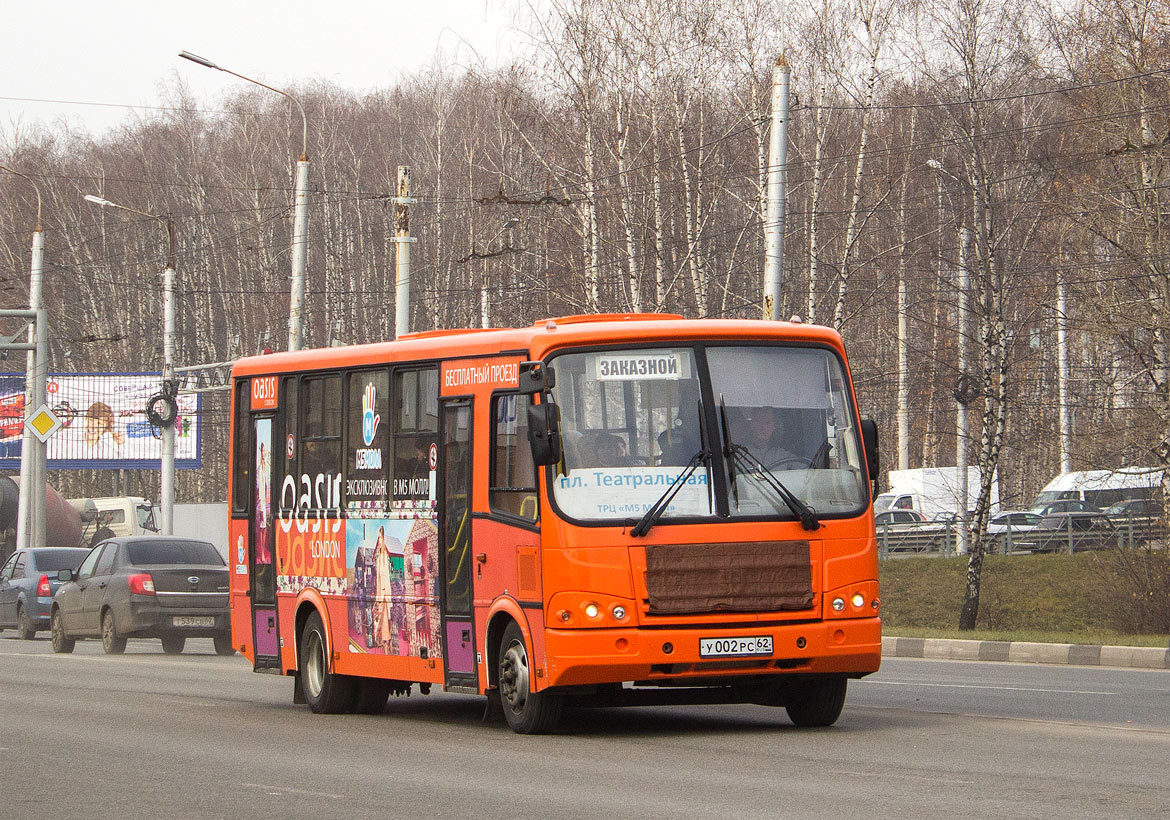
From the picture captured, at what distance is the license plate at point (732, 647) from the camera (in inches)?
448

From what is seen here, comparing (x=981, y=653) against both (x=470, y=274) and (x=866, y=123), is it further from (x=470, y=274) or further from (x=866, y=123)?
(x=470, y=274)

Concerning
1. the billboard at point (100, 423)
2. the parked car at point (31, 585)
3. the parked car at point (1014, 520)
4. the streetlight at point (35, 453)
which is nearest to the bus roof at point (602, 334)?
the parked car at point (31, 585)

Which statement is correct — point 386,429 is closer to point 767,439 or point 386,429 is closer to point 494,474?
point 494,474

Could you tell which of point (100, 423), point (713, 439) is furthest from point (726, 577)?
point (100, 423)

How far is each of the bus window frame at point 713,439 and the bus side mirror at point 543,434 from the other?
0.24 metres

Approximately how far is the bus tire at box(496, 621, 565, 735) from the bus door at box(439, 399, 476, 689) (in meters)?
0.37

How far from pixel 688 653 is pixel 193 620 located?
556 inches

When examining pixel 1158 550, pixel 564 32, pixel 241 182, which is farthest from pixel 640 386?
pixel 241 182

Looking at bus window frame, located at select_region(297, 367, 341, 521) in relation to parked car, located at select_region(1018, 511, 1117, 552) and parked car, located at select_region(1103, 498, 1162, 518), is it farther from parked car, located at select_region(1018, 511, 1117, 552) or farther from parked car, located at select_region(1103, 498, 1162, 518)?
parked car, located at select_region(1018, 511, 1117, 552)

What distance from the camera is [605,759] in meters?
Answer: 10.5

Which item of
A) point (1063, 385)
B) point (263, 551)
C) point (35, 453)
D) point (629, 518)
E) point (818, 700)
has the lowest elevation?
point (818, 700)

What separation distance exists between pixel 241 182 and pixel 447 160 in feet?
32.8

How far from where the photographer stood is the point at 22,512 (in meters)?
45.0

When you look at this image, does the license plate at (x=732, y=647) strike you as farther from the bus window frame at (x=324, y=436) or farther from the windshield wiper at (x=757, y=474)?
the bus window frame at (x=324, y=436)
